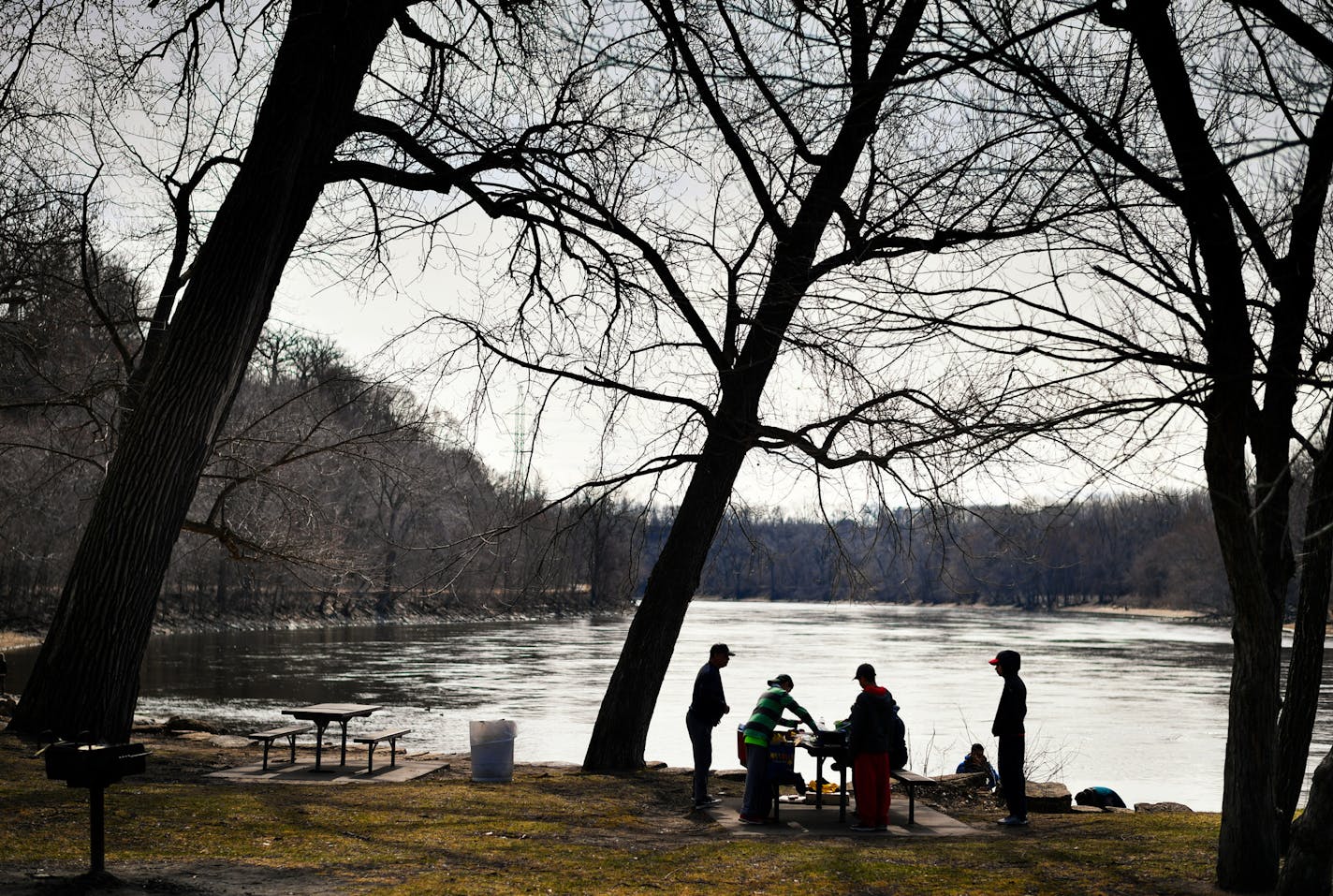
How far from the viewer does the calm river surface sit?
67.0 feet

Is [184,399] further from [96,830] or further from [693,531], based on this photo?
[96,830]

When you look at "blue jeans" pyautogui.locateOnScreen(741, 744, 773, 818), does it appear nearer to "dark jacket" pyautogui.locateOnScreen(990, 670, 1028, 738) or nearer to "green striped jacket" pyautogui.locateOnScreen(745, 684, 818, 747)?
"green striped jacket" pyautogui.locateOnScreen(745, 684, 818, 747)

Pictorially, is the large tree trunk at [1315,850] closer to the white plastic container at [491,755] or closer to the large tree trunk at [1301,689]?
the large tree trunk at [1301,689]

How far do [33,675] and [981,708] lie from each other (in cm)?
2025

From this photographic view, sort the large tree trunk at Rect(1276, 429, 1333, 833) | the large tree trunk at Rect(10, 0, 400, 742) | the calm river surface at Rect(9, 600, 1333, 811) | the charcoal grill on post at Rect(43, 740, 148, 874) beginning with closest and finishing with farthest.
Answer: the charcoal grill on post at Rect(43, 740, 148, 874)
the large tree trunk at Rect(1276, 429, 1333, 833)
the large tree trunk at Rect(10, 0, 400, 742)
the calm river surface at Rect(9, 600, 1333, 811)

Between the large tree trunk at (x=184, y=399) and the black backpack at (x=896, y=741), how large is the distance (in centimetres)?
670

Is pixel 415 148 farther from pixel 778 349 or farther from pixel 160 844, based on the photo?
pixel 160 844

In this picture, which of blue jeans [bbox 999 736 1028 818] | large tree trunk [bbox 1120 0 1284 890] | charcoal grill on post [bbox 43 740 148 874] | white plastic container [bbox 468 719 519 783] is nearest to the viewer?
charcoal grill on post [bbox 43 740 148 874]

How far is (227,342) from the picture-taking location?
1187cm

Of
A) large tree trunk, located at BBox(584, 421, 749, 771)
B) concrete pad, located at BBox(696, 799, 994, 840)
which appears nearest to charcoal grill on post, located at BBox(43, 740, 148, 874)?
concrete pad, located at BBox(696, 799, 994, 840)

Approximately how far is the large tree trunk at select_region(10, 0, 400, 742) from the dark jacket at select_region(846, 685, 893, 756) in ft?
21.1

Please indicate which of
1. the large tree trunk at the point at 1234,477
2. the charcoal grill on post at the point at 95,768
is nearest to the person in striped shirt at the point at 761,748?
the large tree trunk at the point at 1234,477

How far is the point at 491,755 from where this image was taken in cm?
1235

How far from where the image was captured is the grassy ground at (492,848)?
23.6ft
